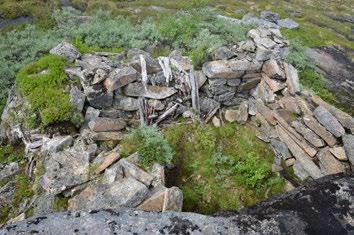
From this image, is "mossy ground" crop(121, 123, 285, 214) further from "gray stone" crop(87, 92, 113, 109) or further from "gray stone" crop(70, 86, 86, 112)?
"gray stone" crop(70, 86, 86, 112)

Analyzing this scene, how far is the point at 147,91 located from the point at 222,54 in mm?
3285

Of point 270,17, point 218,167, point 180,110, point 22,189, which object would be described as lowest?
point 270,17

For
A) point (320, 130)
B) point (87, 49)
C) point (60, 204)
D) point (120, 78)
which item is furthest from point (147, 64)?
point (320, 130)

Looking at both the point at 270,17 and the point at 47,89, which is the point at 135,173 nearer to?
the point at 47,89

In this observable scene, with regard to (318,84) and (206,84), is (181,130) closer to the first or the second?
(206,84)

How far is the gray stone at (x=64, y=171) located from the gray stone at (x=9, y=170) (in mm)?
1821

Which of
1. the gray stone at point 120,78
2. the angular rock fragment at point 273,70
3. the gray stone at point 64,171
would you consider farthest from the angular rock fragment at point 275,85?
the gray stone at point 64,171

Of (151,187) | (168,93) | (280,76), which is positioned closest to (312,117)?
(280,76)

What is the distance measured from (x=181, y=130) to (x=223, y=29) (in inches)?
234

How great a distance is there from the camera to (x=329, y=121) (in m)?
12.2

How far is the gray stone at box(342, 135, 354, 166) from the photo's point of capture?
37.7 feet

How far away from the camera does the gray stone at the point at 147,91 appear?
1332cm

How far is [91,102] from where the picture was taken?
13.0 m

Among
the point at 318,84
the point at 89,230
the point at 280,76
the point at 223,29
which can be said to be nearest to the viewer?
the point at 89,230
